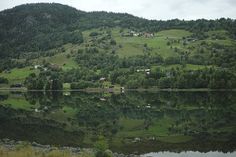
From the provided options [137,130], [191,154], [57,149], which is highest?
[57,149]

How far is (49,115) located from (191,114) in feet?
99.7

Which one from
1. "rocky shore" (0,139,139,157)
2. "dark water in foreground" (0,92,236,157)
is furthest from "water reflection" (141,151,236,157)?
"rocky shore" (0,139,139,157)

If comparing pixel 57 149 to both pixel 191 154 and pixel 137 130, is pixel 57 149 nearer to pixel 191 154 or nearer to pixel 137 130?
pixel 191 154

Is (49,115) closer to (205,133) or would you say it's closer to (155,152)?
(205,133)

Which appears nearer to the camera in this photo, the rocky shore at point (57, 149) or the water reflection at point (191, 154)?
the rocky shore at point (57, 149)

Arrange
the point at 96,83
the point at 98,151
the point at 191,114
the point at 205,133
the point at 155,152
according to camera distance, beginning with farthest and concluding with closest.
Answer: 1. the point at 96,83
2. the point at 191,114
3. the point at 205,133
4. the point at 155,152
5. the point at 98,151

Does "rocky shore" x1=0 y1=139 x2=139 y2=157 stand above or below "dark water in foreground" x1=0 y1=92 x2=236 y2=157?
above

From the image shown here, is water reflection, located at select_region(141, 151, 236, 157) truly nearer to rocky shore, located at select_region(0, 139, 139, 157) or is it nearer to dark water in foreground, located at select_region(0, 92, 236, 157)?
dark water in foreground, located at select_region(0, 92, 236, 157)

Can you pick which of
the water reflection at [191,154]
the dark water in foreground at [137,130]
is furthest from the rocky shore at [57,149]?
the water reflection at [191,154]

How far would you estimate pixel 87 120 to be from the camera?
75.9m

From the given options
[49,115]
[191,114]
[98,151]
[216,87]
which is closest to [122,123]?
[191,114]

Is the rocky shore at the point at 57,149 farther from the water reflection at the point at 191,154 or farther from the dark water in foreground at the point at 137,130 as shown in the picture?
the water reflection at the point at 191,154

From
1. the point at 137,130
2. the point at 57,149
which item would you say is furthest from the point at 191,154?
the point at 137,130

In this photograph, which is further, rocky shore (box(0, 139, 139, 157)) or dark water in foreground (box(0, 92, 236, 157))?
dark water in foreground (box(0, 92, 236, 157))
